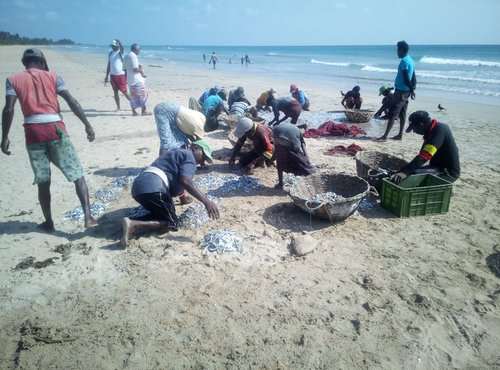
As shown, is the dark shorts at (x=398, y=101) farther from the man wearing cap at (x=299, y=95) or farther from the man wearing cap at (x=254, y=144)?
the man wearing cap at (x=299, y=95)

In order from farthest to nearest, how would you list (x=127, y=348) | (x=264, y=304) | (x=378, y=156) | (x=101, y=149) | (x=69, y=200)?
(x=101, y=149)
(x=378, y=156)
(x=69, y=200)
(x=264, y=304)
(x=127, y=348)

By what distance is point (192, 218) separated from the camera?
4.59 m

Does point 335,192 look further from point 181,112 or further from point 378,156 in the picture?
point 181,112

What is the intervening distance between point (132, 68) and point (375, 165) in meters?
7.33

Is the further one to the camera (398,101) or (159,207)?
(398,101)

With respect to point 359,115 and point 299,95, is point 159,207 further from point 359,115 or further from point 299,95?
point 299,95

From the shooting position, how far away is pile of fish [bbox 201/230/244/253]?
3.93 meters

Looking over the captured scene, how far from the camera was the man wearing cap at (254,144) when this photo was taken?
231 inches

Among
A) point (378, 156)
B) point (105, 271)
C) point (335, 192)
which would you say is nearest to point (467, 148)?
point (378, 156)

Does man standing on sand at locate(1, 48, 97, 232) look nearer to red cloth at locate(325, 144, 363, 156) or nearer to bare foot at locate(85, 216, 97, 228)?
bare foot at locate(85, 216, 97, 228)

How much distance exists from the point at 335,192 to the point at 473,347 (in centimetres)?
286

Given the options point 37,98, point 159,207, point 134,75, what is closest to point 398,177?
point 159,207

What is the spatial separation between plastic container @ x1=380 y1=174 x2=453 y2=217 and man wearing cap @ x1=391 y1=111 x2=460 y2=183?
0.21 meters

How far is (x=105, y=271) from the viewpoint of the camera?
142 inches
